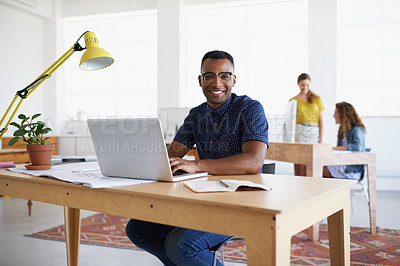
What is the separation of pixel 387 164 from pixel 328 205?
4.52m

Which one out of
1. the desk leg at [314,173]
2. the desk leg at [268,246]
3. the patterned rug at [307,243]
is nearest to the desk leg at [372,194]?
the patterned rug at [307,243]

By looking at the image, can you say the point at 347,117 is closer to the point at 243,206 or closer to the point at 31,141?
the point at 31,141

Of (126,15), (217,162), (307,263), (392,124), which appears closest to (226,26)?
(126,15)

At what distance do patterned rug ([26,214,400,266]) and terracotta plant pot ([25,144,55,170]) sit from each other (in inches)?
47.6

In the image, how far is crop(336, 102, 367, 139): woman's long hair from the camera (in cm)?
337

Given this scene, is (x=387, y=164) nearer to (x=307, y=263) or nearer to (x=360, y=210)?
(x=360, y=210)

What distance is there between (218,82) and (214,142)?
0.89 feet

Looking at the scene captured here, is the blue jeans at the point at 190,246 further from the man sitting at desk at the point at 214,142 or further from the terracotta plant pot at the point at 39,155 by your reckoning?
the terracotta plant pot at the point at 39,155

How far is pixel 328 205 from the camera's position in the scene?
1.14 metres

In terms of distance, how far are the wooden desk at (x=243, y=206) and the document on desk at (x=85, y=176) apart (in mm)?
25

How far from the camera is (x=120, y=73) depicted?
693 centimetres

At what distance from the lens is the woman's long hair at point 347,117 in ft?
11.1

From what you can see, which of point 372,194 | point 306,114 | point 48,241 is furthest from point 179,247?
point 306,114

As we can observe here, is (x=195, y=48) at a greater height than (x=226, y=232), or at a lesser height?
greater
